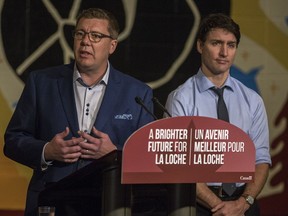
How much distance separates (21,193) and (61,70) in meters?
1.79

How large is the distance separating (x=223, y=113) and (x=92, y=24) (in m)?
0.75

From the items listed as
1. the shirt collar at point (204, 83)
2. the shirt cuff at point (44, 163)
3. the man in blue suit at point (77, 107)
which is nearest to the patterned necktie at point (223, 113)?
the shirt collar at point (204, 83)

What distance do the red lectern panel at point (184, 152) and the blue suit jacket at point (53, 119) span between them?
704 millimetres

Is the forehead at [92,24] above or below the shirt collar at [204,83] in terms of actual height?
above

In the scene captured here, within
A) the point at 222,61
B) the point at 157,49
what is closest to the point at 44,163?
the point at 222,61

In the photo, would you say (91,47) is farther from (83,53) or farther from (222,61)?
(222,61)

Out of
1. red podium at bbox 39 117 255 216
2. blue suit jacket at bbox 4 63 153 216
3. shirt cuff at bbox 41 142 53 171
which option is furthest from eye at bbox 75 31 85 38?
red podium at bbox 39 117 255 216

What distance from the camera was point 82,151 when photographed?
3.28m

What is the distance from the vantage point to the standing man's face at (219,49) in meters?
3.96

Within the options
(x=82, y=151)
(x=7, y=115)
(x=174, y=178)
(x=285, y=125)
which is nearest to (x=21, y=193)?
(x=7, y=115)

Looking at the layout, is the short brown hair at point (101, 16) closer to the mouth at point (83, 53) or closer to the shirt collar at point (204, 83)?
the mouth at point (83, 53)

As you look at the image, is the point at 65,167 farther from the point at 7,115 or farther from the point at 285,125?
the point at 285,125

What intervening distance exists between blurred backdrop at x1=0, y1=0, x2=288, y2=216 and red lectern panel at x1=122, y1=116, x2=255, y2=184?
8.05 ft

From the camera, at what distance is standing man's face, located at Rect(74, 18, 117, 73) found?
3.57 metres
